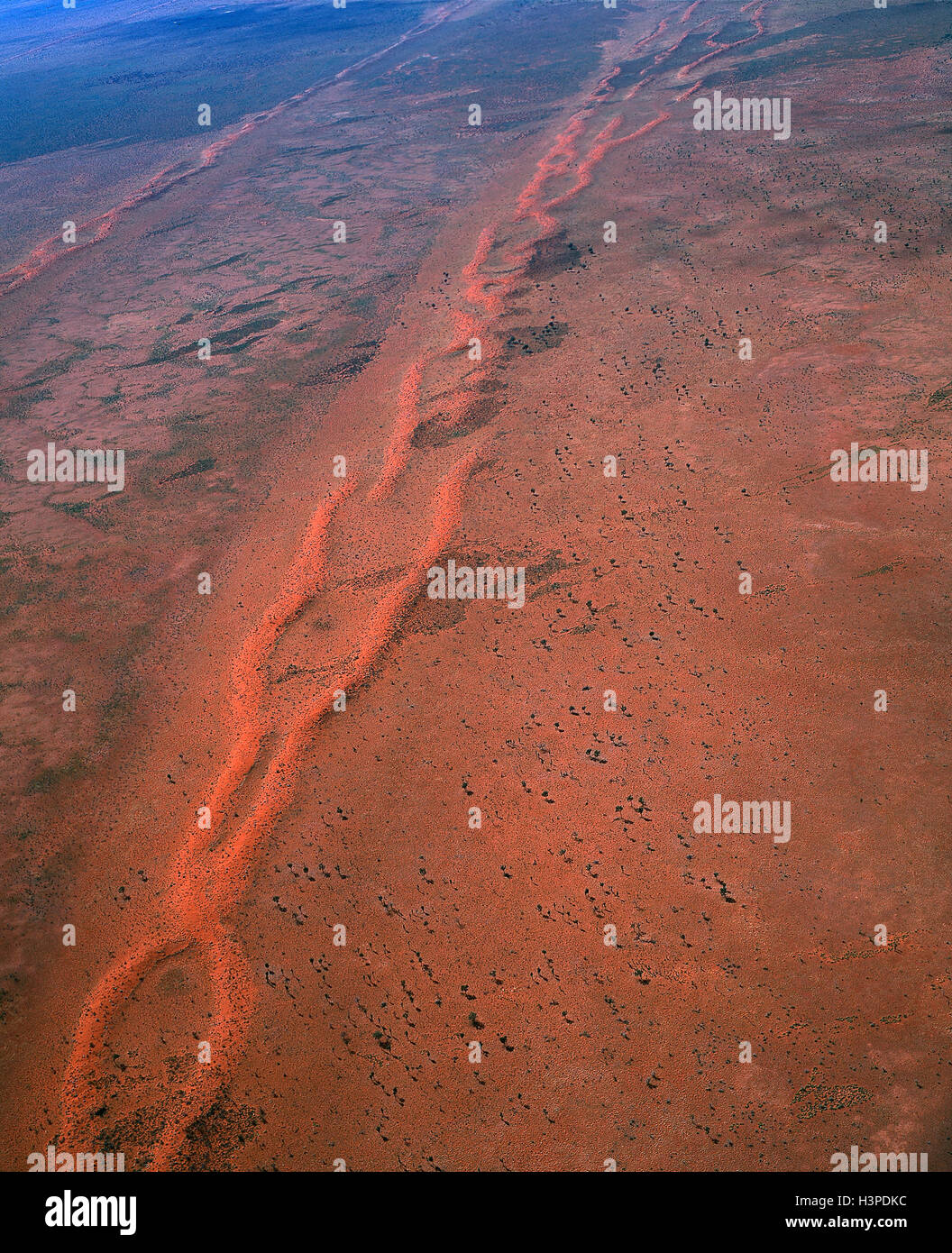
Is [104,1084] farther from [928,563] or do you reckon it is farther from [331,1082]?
[928,563]

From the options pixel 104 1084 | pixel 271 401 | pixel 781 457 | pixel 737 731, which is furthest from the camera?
pixel 271 401

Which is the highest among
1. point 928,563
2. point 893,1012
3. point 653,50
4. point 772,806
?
point 653,50

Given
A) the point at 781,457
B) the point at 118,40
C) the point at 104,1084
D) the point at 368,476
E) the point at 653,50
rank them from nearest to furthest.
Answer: the point at 104,1084
the point at 781,457
the point at 368,476
the point at 653,50
the point at 118,40

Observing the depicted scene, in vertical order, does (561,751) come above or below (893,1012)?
above

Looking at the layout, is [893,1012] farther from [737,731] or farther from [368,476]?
[368,476]

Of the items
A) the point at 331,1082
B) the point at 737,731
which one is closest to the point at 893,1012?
the point at 737,731

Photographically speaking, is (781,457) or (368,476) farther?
(368,476)
